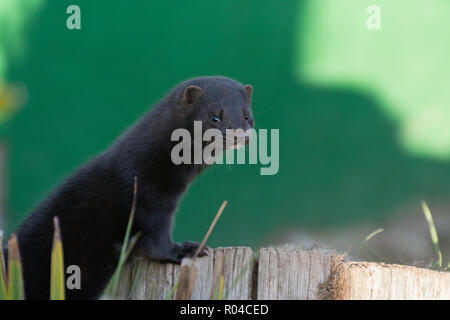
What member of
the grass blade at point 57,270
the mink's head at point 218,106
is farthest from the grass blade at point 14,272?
the mink's head at point 218,106

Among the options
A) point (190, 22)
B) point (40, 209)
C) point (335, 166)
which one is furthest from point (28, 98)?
point (335, 166)

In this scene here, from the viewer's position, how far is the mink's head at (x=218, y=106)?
3688 millimetres

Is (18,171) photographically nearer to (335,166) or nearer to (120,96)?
(120,96)

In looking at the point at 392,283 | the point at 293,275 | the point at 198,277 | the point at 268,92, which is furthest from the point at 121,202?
the point at 268,92

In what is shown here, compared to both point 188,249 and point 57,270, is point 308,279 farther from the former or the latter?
point 57,270

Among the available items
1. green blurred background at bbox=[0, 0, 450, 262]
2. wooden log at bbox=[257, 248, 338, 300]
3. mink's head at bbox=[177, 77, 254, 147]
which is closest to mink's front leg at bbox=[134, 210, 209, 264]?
A: wooden log at bbox=[257, 248, 338, 300]

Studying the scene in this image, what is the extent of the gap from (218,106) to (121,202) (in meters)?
0.82

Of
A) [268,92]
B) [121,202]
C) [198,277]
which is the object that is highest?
[268,92]

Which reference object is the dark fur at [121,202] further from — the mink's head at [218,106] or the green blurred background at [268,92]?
the green blurred background at [268,92]

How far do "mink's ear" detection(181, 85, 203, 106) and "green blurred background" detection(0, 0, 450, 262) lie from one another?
2155 mm

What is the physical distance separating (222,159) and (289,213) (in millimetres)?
2551

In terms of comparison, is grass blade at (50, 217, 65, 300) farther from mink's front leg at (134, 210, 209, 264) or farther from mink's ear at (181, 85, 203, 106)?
mink's ear at (181, 85, 203, 106)

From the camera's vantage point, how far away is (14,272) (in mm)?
2398

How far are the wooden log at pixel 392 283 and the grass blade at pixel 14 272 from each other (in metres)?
1.59
